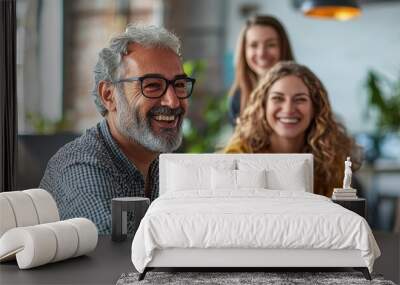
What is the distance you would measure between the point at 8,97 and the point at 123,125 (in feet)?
2.63

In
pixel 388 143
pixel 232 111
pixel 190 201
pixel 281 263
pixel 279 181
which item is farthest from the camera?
→ pixel 388 143

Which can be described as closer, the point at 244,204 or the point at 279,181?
the point at 244,204

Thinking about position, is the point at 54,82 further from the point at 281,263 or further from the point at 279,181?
the point at 281,263

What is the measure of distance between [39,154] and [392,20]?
5.27 meters

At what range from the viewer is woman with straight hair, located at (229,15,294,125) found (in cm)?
626

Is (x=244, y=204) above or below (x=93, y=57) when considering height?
below

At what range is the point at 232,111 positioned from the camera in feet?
21.0

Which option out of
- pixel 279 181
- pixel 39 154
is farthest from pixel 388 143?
pixel 39 154

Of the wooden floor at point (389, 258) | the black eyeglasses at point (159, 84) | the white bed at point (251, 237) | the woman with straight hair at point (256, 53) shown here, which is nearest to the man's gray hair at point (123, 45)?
the black eyeglasses at point (159, 84)

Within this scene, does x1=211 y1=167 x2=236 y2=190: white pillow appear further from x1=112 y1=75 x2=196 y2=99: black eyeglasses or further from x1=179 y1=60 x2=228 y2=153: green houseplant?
x1=179 y1=60 x2=228 y2=153: green houseplant

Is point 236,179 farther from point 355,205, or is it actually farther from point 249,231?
point 249,231

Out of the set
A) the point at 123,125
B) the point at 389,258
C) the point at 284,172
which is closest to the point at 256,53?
the point at 284,172

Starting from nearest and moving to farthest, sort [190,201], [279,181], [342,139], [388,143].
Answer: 1. [190,201]
2. [279,181]
3. [342,139]
4. [388,143]

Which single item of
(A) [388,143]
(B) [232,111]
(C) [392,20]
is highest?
(C) [392,20]
